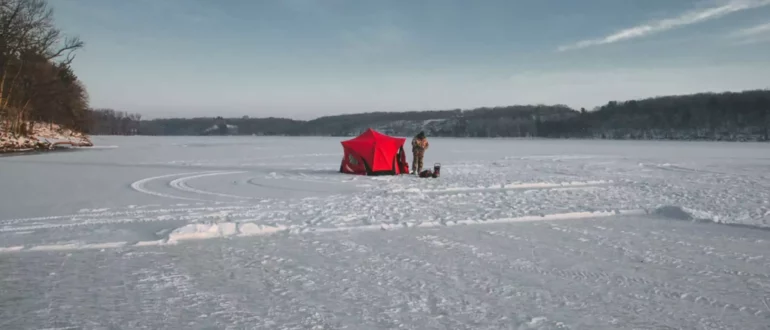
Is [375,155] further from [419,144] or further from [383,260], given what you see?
[383,260]

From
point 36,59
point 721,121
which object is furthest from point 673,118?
point 36,59

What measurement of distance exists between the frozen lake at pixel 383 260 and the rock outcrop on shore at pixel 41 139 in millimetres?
25704

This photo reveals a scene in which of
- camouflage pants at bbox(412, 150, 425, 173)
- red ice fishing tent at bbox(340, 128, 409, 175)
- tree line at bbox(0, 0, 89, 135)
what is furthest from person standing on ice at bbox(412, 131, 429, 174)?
tree line at bbox(0, 0, 89, 135)

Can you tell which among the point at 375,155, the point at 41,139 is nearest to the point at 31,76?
the point at 41,139

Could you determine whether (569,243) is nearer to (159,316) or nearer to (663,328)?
(663,328)

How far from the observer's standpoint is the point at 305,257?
548 cm

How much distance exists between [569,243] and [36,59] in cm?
3894

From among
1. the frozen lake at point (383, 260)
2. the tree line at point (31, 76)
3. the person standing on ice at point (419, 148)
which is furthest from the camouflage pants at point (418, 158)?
the tree line at point (31, 76)

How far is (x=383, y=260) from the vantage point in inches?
211

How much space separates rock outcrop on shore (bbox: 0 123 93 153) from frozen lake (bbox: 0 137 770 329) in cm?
2570

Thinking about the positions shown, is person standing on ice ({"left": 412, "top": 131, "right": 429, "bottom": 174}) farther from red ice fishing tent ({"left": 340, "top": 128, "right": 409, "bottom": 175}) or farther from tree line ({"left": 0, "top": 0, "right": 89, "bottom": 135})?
tree line ({"left": 0, "top": 0, "right": 89, "bottom": 135})

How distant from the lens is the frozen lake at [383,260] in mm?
3719

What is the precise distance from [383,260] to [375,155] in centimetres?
1035

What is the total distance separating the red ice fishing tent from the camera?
15.7 m
